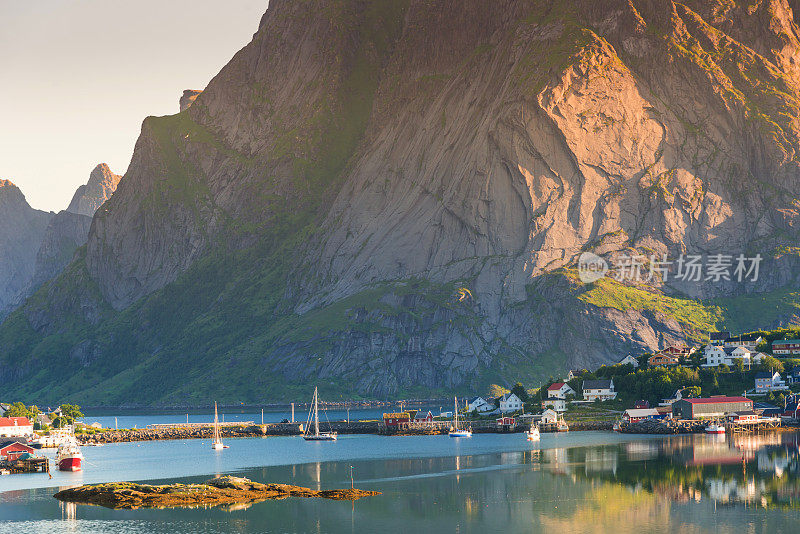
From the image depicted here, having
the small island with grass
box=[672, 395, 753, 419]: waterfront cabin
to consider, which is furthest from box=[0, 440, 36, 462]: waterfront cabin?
box=[672, 395, 753, 419]: waterfront cabin

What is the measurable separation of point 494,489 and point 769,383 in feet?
297

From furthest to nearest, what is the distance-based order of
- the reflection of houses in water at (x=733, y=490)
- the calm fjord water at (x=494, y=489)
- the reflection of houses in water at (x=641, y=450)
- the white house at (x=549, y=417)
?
the white house at (x=549, y=417) < the reflection of houses in water at (x=641, y=450) < the reflection of houses in water at (x=733, y=490) < the calm fjord water at (x=494, y=489)

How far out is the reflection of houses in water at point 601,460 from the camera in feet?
428

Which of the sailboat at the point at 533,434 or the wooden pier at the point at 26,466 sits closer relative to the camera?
the wooden pier at the point at 26,466

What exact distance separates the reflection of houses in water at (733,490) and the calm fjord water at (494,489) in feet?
0.57

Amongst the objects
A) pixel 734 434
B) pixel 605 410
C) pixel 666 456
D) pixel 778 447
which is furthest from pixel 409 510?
pixel 605 410

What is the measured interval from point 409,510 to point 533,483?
20.5 metres

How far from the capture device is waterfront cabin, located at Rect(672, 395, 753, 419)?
185125 mm

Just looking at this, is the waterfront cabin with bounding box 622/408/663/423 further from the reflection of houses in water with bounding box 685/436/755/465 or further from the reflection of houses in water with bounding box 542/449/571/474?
the reflection of houses in water with bounding box 542/449/571/474

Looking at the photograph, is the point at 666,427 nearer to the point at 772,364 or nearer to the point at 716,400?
the point at 716,400

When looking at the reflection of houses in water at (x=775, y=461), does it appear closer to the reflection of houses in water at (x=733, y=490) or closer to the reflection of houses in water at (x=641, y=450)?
the reflection of houses in water at (x=733, y=490)

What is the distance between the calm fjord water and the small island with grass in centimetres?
273

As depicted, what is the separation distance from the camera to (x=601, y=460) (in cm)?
13938

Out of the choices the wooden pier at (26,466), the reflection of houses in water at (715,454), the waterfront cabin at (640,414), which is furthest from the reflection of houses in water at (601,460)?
the wooden pier at (26,466)
